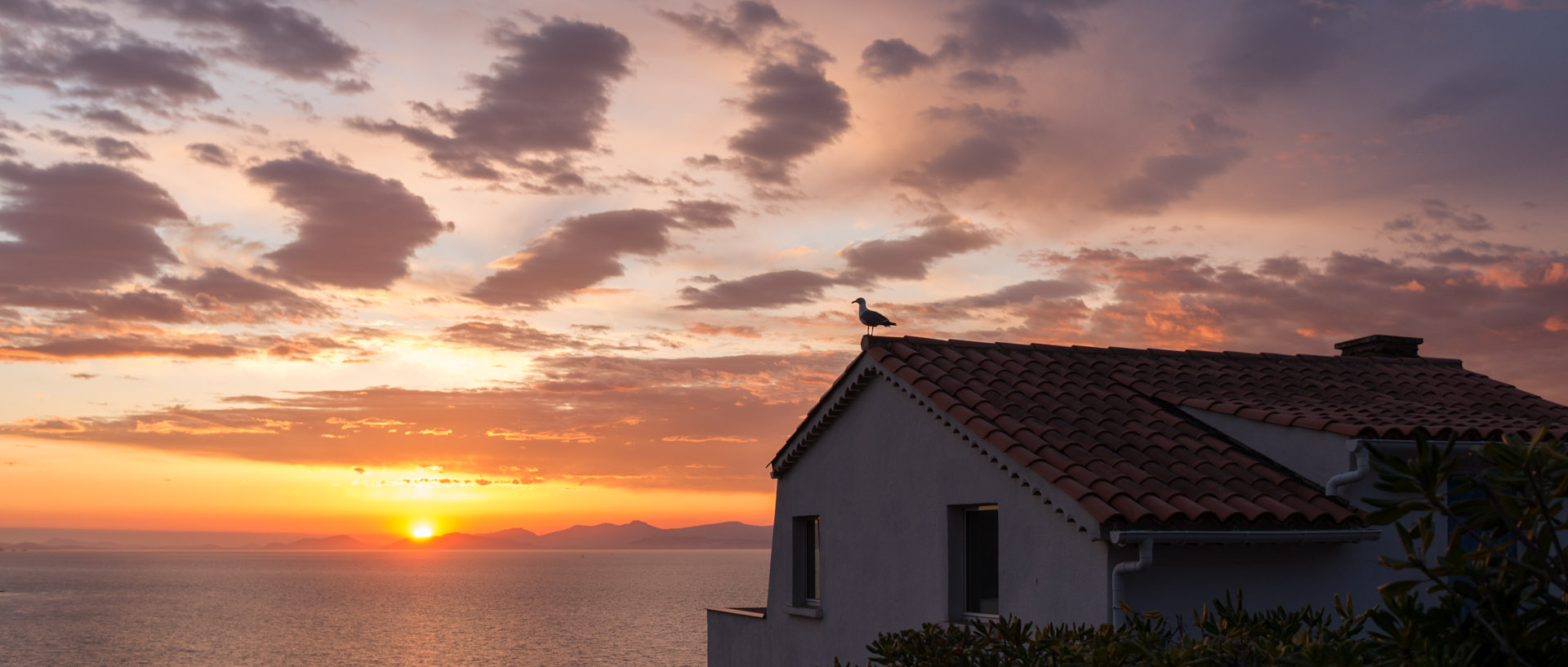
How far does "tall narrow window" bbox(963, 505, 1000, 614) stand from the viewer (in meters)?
14.0

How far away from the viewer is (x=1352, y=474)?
1301 centimetres

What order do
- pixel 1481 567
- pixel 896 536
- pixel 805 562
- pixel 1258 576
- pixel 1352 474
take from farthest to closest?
pixel 805 562 → pixel 896 536 → pixel 1352 474 → pixel 1258 576 → pixel 1481 567

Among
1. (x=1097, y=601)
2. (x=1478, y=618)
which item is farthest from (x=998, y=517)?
(x=1478, y=618)

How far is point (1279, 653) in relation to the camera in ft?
22.3

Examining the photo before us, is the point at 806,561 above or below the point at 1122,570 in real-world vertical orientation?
below

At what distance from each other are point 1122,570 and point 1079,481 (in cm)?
107

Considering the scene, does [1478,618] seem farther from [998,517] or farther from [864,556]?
[864,556]

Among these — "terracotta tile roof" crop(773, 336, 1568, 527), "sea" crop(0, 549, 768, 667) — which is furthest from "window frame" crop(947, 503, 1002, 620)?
"sea" crop(0, 549, 768, 667)

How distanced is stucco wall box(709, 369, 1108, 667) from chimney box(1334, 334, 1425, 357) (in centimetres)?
990

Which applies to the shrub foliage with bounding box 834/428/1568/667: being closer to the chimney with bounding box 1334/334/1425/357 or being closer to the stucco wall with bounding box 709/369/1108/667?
the stucco wall with bounding box 709/369/1108/667

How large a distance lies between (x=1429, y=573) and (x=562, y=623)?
128 meters

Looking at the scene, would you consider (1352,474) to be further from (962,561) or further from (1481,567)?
(1481,567)

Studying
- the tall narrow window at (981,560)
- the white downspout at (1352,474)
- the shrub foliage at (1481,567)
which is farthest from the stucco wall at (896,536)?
the shrub foliage at (1481,567)

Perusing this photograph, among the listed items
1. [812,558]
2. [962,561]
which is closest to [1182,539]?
[962,561]
